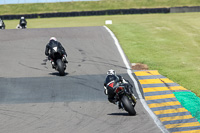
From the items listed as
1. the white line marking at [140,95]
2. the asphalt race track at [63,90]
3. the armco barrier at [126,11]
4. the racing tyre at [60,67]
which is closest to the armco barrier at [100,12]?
the armco barrier at [126,11]

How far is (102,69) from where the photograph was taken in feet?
59.7

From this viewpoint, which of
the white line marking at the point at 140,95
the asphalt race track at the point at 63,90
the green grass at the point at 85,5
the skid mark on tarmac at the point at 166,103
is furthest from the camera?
the green grass at the point at 85,5

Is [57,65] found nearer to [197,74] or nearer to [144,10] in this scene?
[197,74]

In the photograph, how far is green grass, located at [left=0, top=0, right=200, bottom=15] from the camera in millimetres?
56125

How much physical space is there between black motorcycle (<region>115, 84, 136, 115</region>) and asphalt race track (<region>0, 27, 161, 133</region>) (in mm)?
282

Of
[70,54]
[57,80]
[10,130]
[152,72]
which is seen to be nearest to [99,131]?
[10,130]

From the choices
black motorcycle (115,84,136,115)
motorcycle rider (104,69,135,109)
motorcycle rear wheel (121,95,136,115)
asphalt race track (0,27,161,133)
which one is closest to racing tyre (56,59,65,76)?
asphalt race track (0,27,161,133)

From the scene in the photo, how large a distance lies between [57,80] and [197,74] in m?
6.25

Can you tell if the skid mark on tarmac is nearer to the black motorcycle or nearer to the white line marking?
the white line marking

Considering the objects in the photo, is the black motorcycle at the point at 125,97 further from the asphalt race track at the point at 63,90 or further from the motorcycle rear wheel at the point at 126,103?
the asphalt race track at the point at 63,90

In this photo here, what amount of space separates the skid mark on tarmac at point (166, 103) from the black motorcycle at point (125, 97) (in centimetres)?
106

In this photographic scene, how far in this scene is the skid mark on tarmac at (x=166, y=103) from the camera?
10.8 m

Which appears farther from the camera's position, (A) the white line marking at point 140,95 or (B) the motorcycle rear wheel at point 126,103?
(B) the motorcycle rear wheel at point 126,103

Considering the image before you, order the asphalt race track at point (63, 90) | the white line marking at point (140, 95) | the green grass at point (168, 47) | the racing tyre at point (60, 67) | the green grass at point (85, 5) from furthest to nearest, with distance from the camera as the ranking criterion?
the green grass at point (85, 5)
the green grass at point (168, 47)
the racing tyre at point (60, 67)
the asphalt race track at point (63, 90)
the white line marking at point (140, 95)
